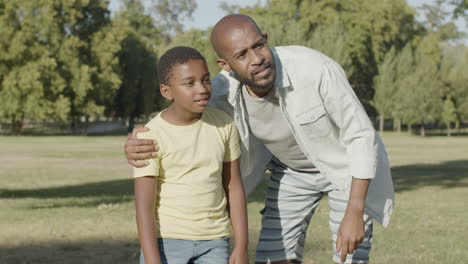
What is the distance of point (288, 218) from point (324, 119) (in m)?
0.96

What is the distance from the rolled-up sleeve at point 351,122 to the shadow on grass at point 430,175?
460 inches

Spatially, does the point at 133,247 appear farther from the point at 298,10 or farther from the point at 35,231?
the point at 298,10

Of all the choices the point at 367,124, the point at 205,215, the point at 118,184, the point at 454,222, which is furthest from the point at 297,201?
the point at 118,184

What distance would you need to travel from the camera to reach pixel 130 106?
58.4 meters

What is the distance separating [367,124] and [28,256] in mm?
4656

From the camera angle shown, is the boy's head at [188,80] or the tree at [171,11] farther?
the tree at [171,11]

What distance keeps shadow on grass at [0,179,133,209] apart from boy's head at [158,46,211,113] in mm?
8659

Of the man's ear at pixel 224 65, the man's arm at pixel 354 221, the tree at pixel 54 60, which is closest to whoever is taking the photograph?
the man's arm at pixel 354 221

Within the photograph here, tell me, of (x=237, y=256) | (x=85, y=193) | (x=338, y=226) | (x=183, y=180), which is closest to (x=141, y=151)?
(x=183, y=180)

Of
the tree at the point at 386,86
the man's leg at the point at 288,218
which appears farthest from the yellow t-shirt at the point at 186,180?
the tree at the point at 386,86

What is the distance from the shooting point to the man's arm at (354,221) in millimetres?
3848

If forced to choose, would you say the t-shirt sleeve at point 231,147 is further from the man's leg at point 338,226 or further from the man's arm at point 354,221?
the man's leg at point 338,226

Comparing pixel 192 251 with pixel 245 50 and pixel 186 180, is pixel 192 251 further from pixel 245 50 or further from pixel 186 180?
pixel 245 50

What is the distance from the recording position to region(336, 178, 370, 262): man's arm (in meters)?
3.85
